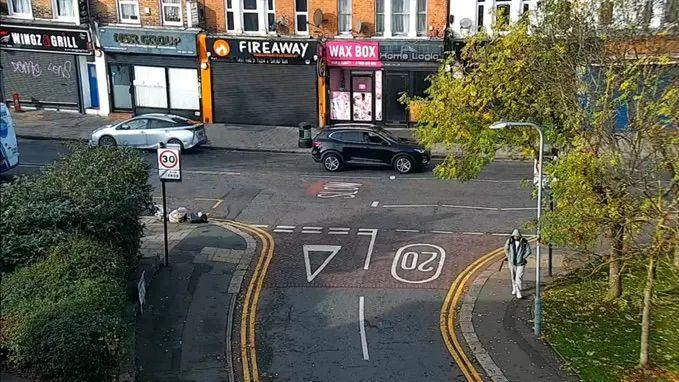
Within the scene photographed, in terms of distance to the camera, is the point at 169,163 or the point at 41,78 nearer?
the point at 169,163

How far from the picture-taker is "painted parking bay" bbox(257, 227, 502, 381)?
16.9m

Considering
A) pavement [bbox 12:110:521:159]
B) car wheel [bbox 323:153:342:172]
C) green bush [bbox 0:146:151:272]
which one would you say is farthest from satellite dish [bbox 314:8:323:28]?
green bush [bbox 0:146:151:272]

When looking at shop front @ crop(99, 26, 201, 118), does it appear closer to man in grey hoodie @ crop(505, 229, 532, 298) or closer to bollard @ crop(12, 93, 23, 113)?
bollard @ crop(12, 93, 23, 113)

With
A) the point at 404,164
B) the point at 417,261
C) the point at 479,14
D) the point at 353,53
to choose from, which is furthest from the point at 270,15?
the point at 417,261

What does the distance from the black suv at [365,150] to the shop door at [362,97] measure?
6449mm

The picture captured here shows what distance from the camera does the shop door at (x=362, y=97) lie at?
36.7m

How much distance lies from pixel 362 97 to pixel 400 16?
3.89m

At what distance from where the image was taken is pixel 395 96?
36.6 metres

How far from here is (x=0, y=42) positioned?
129ft

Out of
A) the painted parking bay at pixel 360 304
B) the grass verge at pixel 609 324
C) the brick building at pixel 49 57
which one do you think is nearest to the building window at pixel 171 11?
the brick building at pixel 49 57

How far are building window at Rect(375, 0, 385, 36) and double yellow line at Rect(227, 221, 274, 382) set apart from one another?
13778mm

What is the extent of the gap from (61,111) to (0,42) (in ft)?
13.5

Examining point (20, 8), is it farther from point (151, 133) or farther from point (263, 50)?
point (263, 50)

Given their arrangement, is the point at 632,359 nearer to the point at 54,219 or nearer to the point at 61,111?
the point at 54,219
